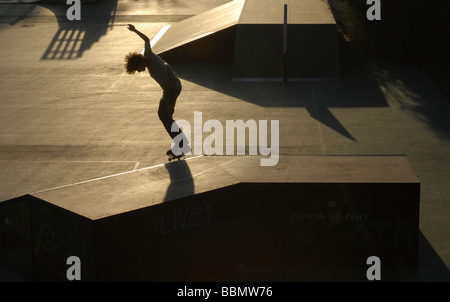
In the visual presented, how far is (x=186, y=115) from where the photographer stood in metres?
14.3

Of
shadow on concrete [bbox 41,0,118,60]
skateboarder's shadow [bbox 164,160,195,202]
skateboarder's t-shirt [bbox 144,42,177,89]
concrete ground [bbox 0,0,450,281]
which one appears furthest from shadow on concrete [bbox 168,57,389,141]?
skateboarder's shadow [bbox 164,160,195,202]

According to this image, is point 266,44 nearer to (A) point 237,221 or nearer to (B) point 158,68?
(B) point 158,68

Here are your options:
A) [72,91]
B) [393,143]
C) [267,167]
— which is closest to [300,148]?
[393,143]

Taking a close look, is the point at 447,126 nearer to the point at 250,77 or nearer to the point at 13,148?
the point at 250,77

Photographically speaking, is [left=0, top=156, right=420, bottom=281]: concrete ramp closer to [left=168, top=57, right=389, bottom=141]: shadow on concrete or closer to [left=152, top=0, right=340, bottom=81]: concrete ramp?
[left=168, top=57, right=389, bottom=141]: shadow on concrete

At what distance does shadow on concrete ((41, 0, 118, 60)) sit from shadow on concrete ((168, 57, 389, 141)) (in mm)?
4249

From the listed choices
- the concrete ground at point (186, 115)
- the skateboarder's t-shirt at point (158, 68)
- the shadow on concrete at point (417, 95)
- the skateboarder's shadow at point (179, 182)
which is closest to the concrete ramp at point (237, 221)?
the skateboarder's shadow at point (179, 182)

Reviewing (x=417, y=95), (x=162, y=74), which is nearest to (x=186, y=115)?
(x=162, y=74)

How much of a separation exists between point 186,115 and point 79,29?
35.8ft

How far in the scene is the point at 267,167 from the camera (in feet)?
27.6

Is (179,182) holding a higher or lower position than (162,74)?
lower

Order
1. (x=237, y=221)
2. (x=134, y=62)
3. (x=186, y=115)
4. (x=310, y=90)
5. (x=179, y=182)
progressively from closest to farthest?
(x=237, y=221)
(x=179, y=182)
(x=134, y=62)
(x=186, y=115)
(x=310, y=90)

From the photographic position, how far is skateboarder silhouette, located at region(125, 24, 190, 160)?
10305 millimetres

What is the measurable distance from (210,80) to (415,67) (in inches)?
199
